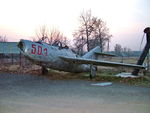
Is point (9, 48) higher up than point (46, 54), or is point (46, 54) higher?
point (9, 48)

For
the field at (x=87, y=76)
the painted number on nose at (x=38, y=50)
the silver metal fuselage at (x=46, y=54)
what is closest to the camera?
the field at (x=87, y=76)

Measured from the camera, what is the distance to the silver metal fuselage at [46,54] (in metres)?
14.6

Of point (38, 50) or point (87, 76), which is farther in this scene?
point (87, 76)

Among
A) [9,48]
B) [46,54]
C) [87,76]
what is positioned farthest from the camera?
[9,48]

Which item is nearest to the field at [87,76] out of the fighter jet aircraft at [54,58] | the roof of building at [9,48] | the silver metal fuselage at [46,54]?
the fighter jet aircraft at [54,58]

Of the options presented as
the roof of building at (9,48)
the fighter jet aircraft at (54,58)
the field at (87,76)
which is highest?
the roof of building at (9,48)

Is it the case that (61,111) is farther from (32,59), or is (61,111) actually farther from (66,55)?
(66,55)

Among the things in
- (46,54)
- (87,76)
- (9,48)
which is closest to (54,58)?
(46,54)

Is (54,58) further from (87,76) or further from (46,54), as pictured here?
(87,76)

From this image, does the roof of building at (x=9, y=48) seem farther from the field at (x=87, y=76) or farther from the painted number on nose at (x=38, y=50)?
the painted number on nose at (x=38, y=50)

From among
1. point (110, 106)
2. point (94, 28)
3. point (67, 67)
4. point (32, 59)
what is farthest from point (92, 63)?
point (94, 28)

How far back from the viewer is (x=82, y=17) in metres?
53.8

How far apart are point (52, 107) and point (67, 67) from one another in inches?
427

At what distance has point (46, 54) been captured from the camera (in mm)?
15453
